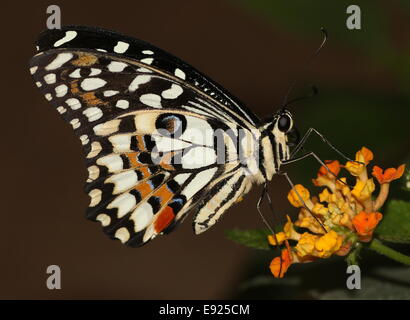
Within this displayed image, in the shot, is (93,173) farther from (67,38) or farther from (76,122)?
(67,38)

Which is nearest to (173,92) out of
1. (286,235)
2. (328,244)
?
(286,235)

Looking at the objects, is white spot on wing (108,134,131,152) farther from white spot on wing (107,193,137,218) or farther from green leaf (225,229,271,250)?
green leaf (225,229,271,250)

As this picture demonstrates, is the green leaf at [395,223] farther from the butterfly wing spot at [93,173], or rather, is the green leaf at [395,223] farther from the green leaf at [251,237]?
the butterfly wing spot at [93,173]

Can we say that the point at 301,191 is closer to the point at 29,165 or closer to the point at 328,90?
the point at 328,90

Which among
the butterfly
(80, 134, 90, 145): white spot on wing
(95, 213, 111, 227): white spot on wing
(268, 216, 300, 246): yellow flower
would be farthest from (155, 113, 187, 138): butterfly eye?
(268, 216, 300, 246): yellow flower

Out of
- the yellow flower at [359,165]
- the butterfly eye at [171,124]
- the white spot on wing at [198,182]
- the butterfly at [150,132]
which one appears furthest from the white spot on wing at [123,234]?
the yellow flower at [359,165]

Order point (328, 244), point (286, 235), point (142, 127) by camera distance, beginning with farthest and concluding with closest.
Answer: point (142, 127), point (286, 235), point (328, 244)
